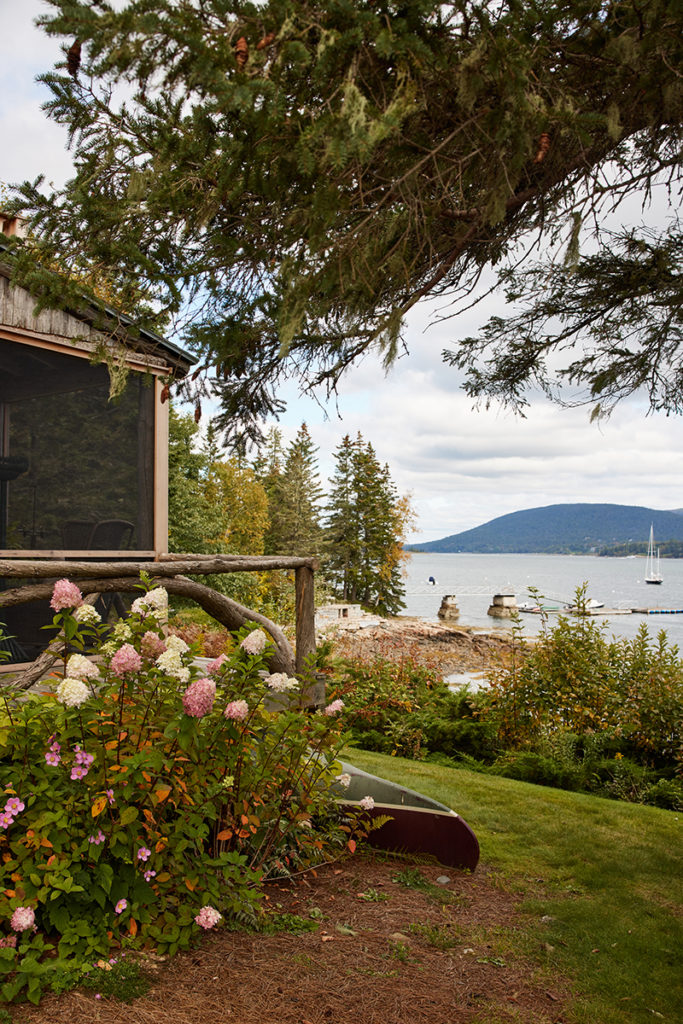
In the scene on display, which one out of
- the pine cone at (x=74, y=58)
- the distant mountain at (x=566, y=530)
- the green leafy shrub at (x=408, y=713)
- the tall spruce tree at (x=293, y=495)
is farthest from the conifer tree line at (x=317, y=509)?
the distant mountain at (x=566, y=530)

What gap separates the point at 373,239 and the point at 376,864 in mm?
3322

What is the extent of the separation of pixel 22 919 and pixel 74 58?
9.30 feet

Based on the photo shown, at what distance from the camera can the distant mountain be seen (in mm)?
89812

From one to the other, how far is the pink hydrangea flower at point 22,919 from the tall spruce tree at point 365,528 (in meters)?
27.7

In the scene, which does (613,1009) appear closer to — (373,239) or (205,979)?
(205,979)

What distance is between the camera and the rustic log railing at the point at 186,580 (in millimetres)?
3516

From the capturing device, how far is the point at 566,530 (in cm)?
10669

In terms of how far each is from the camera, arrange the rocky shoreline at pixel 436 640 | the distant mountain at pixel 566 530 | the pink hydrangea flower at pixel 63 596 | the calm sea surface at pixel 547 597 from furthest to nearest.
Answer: the distant mountain at pixel 566 530 → the calm sea surface at pixel 547 597 → the rocky shoreline at pixel 436 640 → the pink hydrangea flower at pixel 63 596

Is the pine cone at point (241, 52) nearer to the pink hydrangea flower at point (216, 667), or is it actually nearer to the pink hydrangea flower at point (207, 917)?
the pink hydrangea flower at point (216, 667)

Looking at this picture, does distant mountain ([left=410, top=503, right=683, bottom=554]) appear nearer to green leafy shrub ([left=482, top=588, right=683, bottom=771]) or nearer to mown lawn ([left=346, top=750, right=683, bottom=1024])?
green leafy shrub ([left=482, top=588, right=683, bottom=771])

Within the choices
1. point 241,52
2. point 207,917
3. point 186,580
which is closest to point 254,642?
point 207,917

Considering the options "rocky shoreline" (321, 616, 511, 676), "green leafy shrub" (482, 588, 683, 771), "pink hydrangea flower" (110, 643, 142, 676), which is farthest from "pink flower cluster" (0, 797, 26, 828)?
"rocky shoreline" (321, 616, 511, 676)

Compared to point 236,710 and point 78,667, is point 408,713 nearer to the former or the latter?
point 236,710

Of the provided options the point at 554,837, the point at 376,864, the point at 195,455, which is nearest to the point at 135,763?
the point at 376,864
